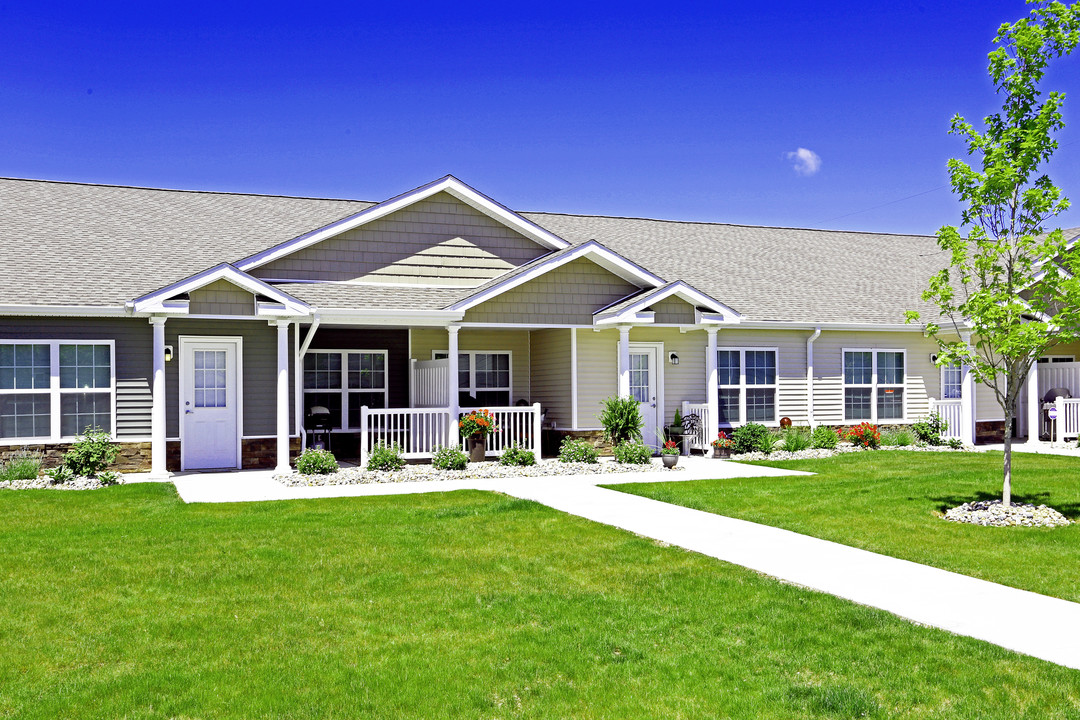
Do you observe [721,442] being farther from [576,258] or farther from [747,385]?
[576,258]

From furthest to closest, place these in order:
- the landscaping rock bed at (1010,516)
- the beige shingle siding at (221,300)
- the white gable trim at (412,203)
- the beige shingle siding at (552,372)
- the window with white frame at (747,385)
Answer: the window with white frame at (747,385), the beige shingle siding at (552,372), the white gable trim at (412,203), the beige shingle siding at (221,300), the landscaping rock bed at (1010,516)

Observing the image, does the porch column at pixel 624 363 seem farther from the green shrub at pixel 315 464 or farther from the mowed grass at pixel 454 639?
the mowed grass at pixel 454 639

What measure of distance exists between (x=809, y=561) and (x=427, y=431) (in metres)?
9.94

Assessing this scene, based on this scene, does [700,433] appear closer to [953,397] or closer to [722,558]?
[953,397]

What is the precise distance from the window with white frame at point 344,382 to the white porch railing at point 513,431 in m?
2.63

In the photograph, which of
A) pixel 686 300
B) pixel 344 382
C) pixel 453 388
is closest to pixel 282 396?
pixel 453 388

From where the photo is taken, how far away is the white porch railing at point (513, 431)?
687 inches

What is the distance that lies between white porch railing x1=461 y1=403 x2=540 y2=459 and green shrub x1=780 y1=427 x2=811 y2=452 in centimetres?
553

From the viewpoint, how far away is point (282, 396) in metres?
16.0

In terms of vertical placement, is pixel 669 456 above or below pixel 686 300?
below

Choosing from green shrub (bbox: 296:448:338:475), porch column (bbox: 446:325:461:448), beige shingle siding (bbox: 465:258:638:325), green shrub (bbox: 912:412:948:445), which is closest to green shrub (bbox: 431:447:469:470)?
porch column (bbox: 446:325:461:448)

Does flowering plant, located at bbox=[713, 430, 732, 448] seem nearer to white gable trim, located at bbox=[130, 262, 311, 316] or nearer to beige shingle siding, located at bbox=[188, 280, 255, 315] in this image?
white gable trim, located at bbox=[130, 262, 311, 316]

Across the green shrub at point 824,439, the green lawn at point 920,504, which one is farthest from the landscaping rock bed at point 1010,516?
the green shrub at point 824,439

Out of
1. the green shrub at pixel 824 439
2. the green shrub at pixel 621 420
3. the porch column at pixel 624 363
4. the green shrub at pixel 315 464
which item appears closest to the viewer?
the green shrub at pixel 315 464
